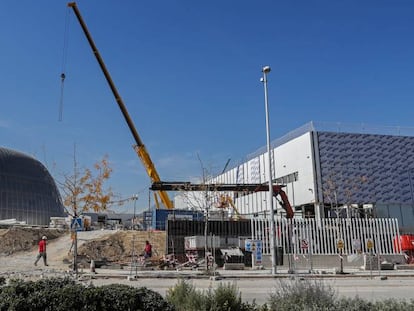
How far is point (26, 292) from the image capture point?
8430 millimetres

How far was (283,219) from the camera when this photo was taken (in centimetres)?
3478

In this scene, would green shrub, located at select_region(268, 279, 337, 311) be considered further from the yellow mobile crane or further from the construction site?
the yellow mobile crane

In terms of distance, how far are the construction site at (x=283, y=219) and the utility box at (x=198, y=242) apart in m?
0.07

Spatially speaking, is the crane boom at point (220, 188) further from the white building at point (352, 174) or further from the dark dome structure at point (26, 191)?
the dark dome structure at point (26, 191)

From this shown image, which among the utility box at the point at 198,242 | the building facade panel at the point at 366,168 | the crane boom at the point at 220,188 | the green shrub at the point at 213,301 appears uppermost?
the building facade panel at the point at 366,168

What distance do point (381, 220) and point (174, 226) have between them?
56.7 feet

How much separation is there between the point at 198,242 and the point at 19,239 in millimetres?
22208

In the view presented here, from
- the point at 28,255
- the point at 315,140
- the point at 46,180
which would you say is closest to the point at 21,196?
the point at 46,180

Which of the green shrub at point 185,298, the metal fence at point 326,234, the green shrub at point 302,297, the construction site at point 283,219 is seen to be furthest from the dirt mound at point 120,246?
Answer: the green shrub at point 302,297

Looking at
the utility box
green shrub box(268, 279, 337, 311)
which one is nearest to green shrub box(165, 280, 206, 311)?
green shrub box(268, 279, 337, 311)

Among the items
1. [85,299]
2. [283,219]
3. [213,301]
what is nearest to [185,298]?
[213,301]

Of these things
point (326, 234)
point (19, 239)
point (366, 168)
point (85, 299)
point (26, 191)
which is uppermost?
point (26, 191)

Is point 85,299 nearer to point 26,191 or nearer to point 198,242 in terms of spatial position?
point 198,242

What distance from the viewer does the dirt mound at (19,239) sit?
41681mm
